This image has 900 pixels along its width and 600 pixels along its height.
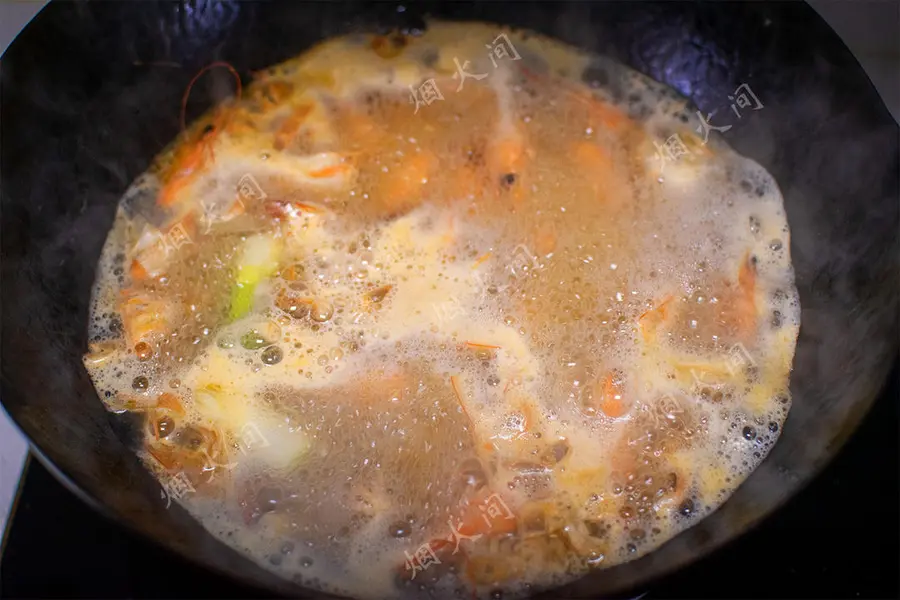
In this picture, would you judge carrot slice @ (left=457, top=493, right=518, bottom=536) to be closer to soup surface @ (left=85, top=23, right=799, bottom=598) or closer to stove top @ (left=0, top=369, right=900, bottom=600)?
soup surface @ (left=85, top=23, right=799, bottom=598)

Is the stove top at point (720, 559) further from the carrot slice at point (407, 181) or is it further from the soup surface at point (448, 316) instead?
the carrot slice at point (407, 181)

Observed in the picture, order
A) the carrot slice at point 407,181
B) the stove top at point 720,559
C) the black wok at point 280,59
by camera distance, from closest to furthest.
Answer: the black wok at point 280,59, the stove top at point 720,559, the carrot slice at point 407,181

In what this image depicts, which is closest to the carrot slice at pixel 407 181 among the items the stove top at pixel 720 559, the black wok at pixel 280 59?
the black wok at pixel 280 59

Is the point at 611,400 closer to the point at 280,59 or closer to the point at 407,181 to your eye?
the point at 407,181

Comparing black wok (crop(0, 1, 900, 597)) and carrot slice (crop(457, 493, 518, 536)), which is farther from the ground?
black wok (crop(0, 1, 900, 597))

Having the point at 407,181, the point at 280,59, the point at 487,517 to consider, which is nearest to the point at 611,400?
the point at 487,517

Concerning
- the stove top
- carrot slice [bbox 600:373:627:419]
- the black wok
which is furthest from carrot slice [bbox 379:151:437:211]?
the stove top
